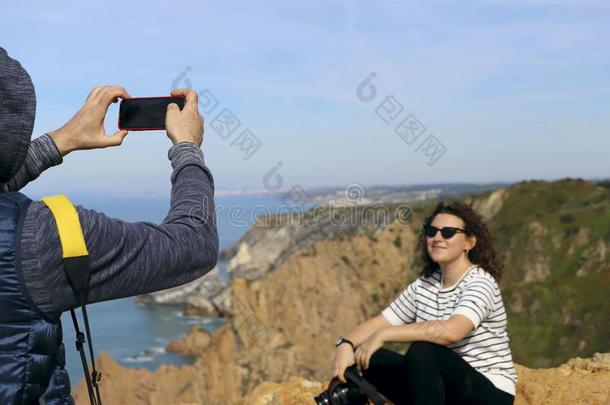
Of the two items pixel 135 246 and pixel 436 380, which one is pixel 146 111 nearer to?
pixel 135 246

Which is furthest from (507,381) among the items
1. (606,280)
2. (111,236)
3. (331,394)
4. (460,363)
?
(606,280)

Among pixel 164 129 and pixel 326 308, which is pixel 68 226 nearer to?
pixel 164 129

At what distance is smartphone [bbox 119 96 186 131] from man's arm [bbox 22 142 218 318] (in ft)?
0.84

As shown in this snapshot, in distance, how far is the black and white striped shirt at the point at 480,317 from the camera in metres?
4.46

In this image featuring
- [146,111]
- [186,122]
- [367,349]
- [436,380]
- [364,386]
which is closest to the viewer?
[186,122]

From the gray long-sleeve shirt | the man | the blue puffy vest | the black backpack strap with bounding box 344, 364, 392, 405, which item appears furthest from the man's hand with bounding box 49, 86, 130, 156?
the black backpack strap with bounding box 344, 364, 392, 405

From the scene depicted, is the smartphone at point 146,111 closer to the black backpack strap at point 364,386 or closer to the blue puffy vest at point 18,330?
the blue puffy vest at point 18,330

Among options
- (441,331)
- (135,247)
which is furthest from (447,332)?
(135,247)

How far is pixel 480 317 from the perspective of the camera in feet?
14.5

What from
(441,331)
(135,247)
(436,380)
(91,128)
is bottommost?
(436,380)

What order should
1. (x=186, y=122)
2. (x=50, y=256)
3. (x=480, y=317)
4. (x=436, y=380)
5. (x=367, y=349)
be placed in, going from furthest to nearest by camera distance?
(x=367, y=349) < (x=480, y=317) < (x=436, y=380) < (x=186, y=122) < (x=50, y=256)

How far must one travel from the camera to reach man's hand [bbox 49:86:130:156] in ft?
6.94

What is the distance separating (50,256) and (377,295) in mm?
50315

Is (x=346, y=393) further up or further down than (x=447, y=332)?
further down
